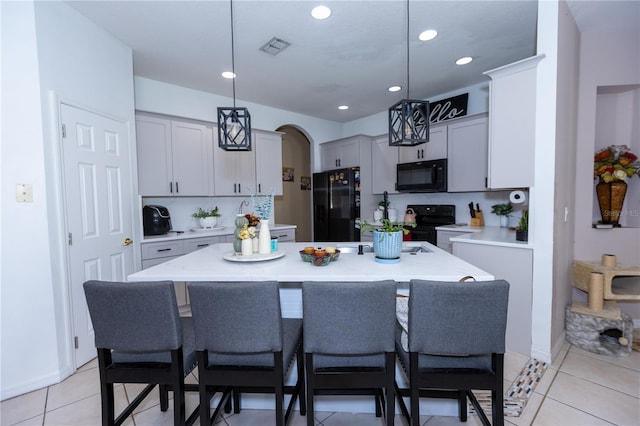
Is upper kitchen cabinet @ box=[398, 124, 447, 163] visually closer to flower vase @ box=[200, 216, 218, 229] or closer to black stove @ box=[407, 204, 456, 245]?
black stove @ box=[407, 204, 456, 245]

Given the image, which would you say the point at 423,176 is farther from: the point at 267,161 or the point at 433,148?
the point at 267,161

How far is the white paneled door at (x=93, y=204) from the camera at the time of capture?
2201 mm

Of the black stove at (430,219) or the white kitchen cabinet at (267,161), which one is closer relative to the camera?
the black stove at (430,219)

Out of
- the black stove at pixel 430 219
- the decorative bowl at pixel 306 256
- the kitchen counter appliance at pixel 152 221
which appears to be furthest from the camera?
the black stove at pixel 430 219

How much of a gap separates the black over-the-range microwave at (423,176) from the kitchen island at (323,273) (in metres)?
2.02

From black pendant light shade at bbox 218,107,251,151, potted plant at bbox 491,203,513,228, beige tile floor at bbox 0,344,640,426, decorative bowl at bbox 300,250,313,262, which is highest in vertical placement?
black pendant light shade at bbox 218,107,251,151

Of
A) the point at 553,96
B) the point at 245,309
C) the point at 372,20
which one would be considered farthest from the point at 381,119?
the point at 245,309

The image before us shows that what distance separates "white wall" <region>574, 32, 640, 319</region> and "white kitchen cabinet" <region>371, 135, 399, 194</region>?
2.17 meters

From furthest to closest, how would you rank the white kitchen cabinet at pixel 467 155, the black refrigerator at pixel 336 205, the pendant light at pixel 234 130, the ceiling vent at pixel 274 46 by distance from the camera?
the black refrigerator at pixel 336 205 < the white kitchen cabinet at pixel 467 155 < the ceiling vent at pixel 274 46 < the pendant light at pixel 234 130

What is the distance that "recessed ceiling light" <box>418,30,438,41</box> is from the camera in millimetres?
2580

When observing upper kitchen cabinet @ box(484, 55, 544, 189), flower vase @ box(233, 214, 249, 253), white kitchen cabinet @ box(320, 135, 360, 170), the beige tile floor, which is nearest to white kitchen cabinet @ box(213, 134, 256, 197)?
white kitchen cabinet @ box(320, 135, 360, 170)

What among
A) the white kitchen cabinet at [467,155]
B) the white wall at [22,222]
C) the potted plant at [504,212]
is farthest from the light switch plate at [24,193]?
the potted plant at [504,212]

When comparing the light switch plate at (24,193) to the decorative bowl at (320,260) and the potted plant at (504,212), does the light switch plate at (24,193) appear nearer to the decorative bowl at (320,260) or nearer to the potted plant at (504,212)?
the decorative bowl at (320,260)

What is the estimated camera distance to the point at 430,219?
4.29 m
